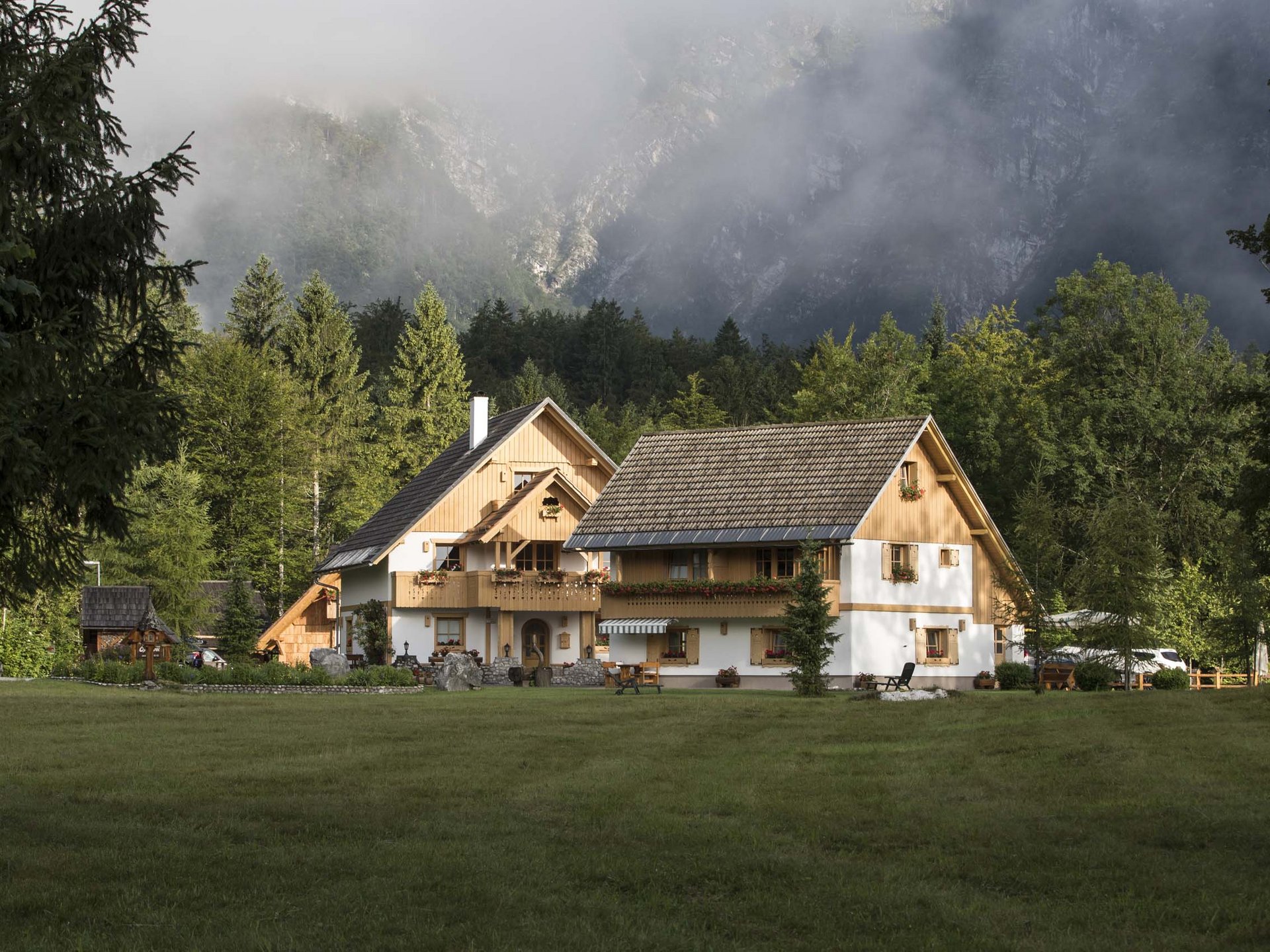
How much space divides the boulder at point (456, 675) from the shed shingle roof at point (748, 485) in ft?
26.7

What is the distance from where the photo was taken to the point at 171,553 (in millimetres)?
61938

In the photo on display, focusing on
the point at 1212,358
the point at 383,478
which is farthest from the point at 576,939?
the point at 383,478

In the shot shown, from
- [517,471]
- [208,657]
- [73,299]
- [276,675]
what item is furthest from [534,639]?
[73,299]

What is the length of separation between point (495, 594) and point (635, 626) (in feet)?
20.3

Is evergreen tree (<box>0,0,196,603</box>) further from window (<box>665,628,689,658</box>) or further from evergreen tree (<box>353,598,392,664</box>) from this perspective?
evergreen tree (<box>353,598,392,664</box>)

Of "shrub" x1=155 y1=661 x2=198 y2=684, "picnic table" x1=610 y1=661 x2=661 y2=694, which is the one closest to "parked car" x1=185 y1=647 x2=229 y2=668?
"shrub" x1=155 y1=661 x2=198 y2=684

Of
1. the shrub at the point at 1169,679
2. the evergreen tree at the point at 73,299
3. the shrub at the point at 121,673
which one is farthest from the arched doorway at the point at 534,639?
the evergreen tree at the point at 73,299

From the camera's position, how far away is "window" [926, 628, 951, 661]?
48.7m

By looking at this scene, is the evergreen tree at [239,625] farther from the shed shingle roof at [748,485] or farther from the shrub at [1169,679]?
the shrub at [1169,679]

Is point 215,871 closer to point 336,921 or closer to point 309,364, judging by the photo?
point 336,921

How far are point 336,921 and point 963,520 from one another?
140 feet

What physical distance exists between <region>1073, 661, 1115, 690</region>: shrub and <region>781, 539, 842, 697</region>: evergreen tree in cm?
754

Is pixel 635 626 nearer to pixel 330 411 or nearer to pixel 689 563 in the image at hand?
pixel 689 563

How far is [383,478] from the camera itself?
76438 millimetres
